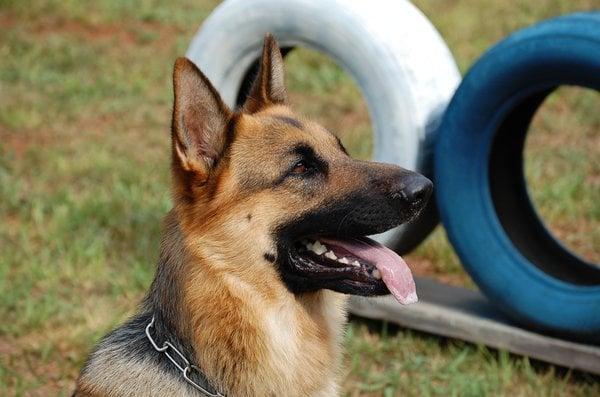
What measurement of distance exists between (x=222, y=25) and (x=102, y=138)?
11.7 ft

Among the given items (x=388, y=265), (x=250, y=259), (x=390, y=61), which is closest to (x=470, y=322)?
(x=390, y=61)

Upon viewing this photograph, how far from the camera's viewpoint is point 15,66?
10.9 meters

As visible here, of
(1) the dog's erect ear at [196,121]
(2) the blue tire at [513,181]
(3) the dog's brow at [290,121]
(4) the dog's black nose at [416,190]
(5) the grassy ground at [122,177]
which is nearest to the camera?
(1) the dog's erect ear at [196,121]

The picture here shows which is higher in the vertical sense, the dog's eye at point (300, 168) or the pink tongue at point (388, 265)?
the dog's eye at point (300, 168)

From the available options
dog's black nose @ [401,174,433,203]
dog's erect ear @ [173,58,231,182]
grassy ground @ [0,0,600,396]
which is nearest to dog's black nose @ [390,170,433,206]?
dog's black nose @ [401,174,433,203]

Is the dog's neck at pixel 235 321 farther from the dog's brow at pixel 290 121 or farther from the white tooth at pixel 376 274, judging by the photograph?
the dog's brow at pixel 290 121

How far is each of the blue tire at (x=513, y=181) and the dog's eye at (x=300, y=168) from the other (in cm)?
169

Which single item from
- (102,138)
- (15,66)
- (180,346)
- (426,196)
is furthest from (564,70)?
(15,66)

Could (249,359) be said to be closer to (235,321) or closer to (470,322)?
(235,321)

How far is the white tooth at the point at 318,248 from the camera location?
12.3 ft

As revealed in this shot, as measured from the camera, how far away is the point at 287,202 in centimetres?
367

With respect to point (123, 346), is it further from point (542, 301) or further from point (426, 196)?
point (542, 301)

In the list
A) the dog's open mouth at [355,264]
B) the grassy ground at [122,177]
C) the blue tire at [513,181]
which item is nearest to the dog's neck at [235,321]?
the dog's open mouth at [355,264]

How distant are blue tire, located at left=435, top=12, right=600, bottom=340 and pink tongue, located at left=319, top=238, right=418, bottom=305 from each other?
1561mm
